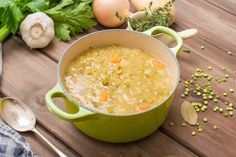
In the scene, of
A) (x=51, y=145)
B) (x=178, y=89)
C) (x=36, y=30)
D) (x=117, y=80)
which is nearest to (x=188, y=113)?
(x=178, y=89)

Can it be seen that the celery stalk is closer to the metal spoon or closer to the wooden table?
the wooden table

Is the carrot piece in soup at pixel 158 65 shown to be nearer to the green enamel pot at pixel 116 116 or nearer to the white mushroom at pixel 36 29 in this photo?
the green enamel pot at pixel 116 116

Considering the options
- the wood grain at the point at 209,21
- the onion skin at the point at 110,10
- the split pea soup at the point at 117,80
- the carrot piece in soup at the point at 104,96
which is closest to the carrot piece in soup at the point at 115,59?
the split pea soup at the point at 117,80

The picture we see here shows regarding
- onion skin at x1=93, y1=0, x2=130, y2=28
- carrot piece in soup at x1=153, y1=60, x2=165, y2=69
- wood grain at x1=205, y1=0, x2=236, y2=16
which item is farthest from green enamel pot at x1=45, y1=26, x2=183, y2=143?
wood grain at x1=205, y1=0, x2=236, y2=16

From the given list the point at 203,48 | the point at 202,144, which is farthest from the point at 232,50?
the point at 202,144

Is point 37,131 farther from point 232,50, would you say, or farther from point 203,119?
point 232,50

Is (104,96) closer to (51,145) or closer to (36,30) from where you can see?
(51,145)
